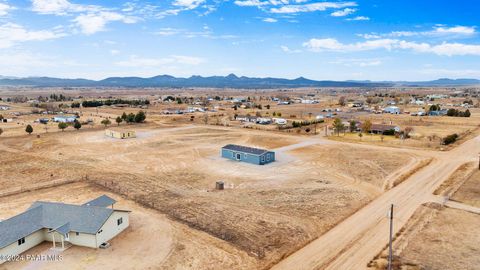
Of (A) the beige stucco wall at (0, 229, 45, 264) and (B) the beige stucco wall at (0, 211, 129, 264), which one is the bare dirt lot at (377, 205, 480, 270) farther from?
(A) the beige stucco wall at (0, 229, 45, 264)

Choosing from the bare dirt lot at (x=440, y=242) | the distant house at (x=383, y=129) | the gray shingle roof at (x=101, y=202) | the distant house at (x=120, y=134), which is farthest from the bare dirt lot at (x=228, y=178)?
the distant house at (x=383, y=129)

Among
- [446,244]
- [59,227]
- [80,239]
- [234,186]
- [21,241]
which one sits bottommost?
[446,244]

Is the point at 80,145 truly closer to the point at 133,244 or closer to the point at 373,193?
the point at 133,244

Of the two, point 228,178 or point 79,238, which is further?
point 228,178

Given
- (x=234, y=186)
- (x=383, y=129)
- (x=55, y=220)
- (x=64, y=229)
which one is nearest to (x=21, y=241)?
(x=55, y=220)

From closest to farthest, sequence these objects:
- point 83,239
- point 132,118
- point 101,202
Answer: point 83,239 → point 101,202 → point 132,118

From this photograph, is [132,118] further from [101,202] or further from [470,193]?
[470,193]

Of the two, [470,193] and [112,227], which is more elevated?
[112,227]
